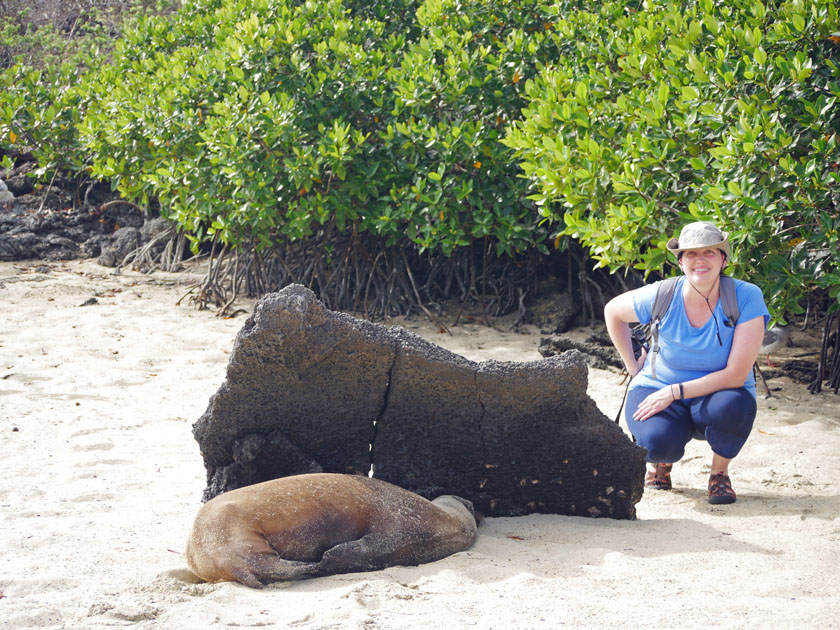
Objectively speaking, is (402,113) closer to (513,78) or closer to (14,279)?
(513,78)

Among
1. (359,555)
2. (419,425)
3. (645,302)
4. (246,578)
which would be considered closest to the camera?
(246,578)

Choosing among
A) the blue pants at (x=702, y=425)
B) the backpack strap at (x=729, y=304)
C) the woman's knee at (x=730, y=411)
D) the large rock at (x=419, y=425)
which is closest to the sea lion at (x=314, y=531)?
the large rock at (x=419, y=425)

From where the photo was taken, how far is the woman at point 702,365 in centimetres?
391

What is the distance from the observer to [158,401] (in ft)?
19.2

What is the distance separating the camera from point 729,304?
12.8ft

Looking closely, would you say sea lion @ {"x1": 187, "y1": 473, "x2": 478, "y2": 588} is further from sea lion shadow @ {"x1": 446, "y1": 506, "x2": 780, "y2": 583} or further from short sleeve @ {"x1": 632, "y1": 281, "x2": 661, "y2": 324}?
short sleeve @ {"x1": 632, "y1": 281, "x2": 661, "y2": 324}

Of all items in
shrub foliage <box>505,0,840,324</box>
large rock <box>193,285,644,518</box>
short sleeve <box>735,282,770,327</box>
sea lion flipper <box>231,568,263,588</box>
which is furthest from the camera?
shrub foliage <box>505,0,840,324</box>

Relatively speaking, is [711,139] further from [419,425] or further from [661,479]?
[419,425]

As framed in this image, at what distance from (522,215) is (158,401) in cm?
338

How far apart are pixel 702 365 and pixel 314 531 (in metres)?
1.94

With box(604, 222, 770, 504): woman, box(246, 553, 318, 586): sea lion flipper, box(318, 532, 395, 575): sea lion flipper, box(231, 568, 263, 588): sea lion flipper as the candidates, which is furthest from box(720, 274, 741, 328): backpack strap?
box(231, 568, 263, 588): sea lion flipper

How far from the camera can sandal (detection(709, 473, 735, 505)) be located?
13.2ft

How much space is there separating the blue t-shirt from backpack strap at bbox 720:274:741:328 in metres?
0.02

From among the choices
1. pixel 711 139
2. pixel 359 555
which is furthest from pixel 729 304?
pixel 711 139
